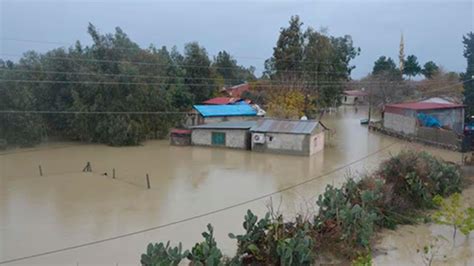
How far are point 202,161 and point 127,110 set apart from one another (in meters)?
8.91

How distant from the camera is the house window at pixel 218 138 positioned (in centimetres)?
2648

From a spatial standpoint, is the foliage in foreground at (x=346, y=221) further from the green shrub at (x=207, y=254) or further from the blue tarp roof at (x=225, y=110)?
the blue tarp roof at (x=225, y=110)

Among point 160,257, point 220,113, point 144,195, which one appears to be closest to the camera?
point 160,257

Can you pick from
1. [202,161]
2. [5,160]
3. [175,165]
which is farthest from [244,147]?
[5,160]

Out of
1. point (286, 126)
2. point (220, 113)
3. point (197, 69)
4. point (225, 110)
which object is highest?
point (197, 69)

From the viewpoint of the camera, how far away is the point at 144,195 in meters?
14.7

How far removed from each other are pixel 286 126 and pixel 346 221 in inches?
610

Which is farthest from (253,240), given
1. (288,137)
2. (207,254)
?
(288,137)

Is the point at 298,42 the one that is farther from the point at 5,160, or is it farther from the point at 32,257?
the point at 32,257

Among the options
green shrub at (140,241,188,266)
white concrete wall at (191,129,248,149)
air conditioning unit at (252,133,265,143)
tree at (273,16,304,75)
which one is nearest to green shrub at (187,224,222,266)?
green shrub at (140,241,188,266)

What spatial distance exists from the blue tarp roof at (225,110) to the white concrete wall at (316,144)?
900 centimetres

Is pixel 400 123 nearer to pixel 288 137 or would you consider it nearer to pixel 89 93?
→ pixel 288 137

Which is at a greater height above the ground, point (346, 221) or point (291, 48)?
point (291, 48)

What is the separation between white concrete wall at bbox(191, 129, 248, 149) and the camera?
2594 centimetres
